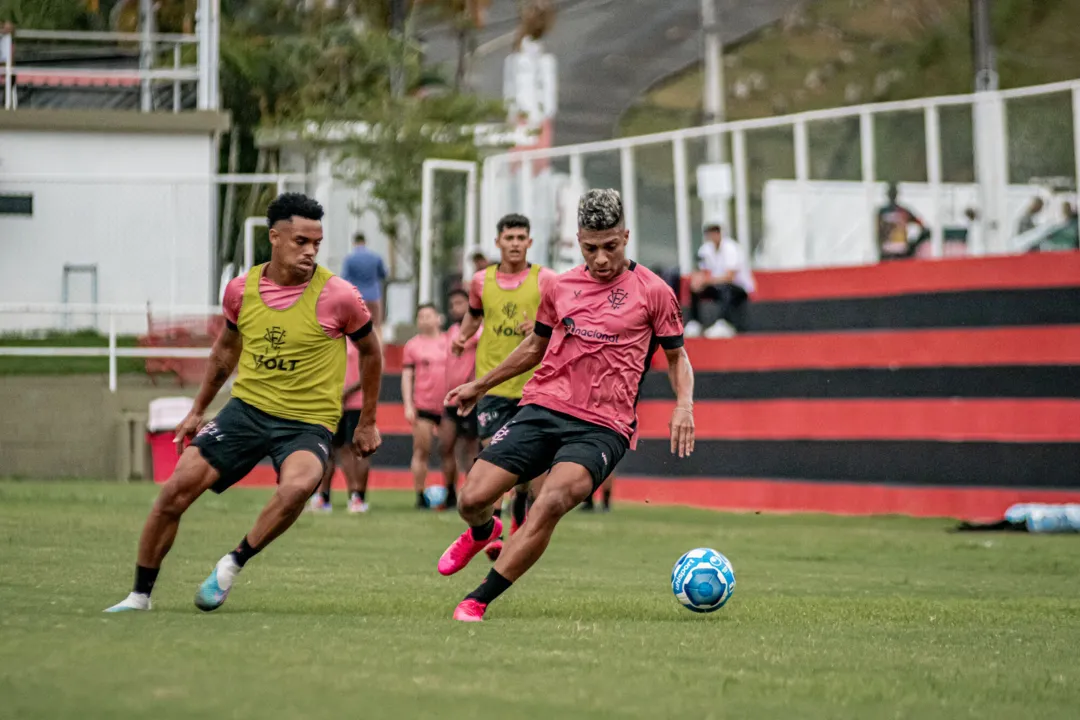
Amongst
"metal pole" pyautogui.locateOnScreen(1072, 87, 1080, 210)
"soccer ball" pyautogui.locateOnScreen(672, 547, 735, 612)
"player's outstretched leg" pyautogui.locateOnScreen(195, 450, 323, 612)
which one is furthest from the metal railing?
"player's outstretched leg" pyautogui.locateOnScreen(195, 450, 323, 612)

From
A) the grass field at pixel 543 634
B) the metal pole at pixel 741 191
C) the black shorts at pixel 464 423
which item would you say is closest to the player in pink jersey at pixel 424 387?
the black shorts at pixel 464 423

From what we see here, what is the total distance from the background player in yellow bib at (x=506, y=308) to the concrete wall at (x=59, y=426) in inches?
448

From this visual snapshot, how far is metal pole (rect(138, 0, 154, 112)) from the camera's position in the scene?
30.6m

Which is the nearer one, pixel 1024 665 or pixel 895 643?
pixel 1024 665

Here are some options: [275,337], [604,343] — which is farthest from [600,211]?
[275,337]

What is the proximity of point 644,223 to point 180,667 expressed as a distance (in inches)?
829

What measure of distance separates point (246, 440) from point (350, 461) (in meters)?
10.2

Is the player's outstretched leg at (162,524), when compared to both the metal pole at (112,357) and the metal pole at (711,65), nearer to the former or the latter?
the metal pole at (112,357)

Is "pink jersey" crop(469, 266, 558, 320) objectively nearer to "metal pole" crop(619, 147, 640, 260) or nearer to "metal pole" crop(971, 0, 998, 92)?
"metal pole" crop(971, 0, 998, 92)

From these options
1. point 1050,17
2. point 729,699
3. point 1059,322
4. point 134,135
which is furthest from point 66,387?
point 1050,17

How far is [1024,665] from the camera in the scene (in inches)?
330

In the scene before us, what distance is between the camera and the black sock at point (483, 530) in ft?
35.4

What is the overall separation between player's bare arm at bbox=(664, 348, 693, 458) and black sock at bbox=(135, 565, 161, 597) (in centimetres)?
269

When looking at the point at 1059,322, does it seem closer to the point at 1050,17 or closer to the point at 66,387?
the point at 66,387
